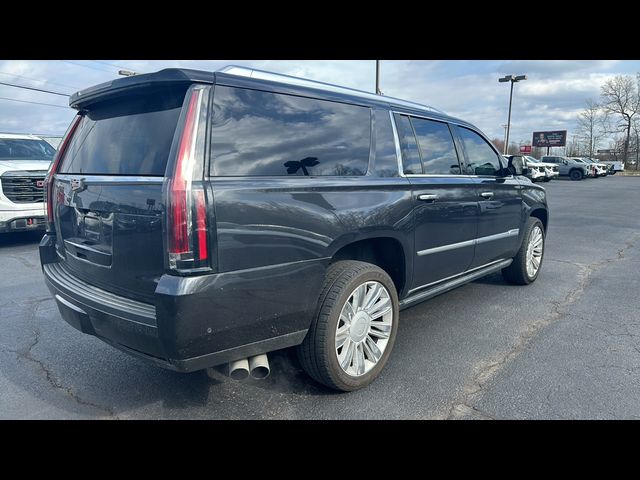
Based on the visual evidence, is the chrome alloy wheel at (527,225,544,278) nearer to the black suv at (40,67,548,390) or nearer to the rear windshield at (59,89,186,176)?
the black suv at (40,67,548,390)

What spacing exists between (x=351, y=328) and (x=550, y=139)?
62.0 m

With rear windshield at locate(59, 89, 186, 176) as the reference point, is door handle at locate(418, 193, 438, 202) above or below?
below

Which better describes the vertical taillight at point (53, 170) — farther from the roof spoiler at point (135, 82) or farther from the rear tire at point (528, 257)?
the rear tire at point (528, 257)

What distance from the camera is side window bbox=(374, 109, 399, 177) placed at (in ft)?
10.4

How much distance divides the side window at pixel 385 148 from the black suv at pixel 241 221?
0.01 m

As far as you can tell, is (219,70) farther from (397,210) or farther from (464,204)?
(464,204)

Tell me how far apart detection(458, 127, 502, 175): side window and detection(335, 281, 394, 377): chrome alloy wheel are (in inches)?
71.3

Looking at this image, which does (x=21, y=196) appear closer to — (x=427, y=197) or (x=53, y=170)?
(x=53, y=170)

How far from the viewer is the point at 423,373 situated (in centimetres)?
319

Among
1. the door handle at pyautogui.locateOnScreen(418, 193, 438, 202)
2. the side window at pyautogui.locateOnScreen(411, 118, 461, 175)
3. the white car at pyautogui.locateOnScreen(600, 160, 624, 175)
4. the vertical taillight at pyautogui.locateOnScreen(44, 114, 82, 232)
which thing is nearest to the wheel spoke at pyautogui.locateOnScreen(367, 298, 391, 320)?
the door handle at pyautogui.locateOnScreen(418, 193, 438, 202)

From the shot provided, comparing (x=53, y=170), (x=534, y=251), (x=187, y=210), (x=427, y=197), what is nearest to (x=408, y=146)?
(x=427, y=197)

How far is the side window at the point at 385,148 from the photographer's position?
3.18 meters
